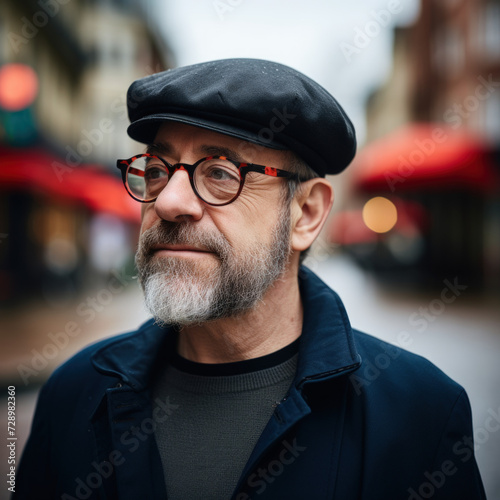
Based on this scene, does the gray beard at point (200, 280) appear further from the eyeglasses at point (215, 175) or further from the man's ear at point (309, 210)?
the man's ear at point (309, 210)

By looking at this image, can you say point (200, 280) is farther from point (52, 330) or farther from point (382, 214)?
point (382, 214)

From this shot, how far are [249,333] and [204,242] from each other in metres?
0.39

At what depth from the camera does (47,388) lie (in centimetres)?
195

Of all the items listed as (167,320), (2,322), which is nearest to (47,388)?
(167,320)

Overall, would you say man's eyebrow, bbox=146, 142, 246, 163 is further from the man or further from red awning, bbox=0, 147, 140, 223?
red awning, bbox=0, 147, 140, 223

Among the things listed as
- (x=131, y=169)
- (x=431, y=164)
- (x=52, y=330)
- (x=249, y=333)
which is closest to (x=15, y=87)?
(x=52, y=330)

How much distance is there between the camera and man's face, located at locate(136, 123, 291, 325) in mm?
1649

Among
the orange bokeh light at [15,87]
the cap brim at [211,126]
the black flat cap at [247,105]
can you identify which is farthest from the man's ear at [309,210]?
the orange bokeh light at [15,87]

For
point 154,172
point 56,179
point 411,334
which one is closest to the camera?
point 154,172

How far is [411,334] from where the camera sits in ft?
25.7

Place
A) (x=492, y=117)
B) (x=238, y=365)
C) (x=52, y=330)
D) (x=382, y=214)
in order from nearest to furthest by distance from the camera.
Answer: (x=238, y=365) → (x=52, y=330) → (x=382, y=214) → (x=492, y=117)

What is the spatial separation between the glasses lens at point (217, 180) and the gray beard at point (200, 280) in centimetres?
13

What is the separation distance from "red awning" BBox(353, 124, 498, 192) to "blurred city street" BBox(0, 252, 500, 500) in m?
2.76

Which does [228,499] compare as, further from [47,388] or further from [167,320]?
[47,388]
